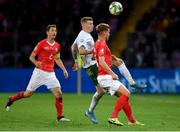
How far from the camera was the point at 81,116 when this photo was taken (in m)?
16.9

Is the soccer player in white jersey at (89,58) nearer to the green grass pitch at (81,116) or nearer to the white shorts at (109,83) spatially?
the green grass pitch at (81,116)

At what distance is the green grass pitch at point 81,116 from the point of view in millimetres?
13359

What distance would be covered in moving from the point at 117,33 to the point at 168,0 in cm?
318

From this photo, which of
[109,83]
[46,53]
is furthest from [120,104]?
[46,53]

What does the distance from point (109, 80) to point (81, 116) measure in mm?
3338

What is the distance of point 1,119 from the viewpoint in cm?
1548

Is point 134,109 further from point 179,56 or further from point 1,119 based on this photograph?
point 179,56

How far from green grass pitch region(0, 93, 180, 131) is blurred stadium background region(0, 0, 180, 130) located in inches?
166

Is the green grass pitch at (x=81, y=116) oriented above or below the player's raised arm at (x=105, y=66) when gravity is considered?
below

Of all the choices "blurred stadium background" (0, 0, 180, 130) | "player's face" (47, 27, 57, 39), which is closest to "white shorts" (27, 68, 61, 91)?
"player's face" (47, 27, 57, 39)

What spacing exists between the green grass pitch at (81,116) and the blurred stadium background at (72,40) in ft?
13.8

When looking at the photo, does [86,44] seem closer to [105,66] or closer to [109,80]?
[109,80]

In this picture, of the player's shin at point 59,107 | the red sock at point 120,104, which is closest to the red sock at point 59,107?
the player's shin at point 59,107

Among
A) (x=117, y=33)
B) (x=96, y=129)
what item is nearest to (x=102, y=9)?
(x=117, y=33)
